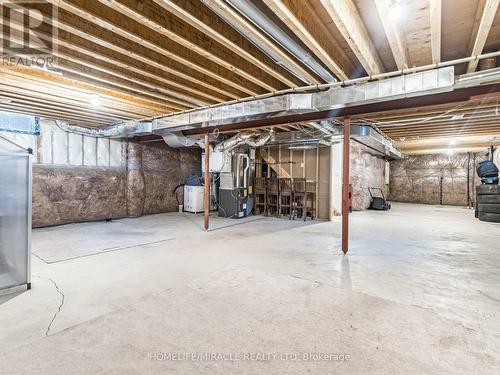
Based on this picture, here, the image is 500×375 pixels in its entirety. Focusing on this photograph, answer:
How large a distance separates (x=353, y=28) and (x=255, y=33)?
793mm

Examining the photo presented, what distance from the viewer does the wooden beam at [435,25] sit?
1905mm

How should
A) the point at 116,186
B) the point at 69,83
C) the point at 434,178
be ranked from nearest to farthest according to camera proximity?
the point at 69,83
the point at 116,186
the point at 434,178

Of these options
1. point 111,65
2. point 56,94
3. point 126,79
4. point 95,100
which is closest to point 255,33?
point 111,65

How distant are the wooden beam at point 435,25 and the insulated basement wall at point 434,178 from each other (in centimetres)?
1116

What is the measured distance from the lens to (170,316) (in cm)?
202

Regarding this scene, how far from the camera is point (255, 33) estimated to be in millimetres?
2281

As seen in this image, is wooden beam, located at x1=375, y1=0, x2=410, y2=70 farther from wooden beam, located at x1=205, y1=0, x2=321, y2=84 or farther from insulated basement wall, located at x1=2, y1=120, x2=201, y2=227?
insulated basement wall, located at x1=2, y1=120, x2=201, y2=227

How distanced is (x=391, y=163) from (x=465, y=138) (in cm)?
540

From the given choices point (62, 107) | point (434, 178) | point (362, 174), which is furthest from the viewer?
point (434, 178)

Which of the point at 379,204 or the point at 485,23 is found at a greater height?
the point at 485,23

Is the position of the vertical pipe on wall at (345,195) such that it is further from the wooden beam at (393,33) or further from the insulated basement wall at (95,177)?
the insulated basement wall at (95,177)

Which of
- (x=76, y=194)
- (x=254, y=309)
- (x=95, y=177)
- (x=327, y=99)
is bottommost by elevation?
(x=254, y=309)

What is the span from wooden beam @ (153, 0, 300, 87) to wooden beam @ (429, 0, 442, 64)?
1456 millimetres

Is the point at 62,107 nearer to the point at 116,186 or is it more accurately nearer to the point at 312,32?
the point at 116,186
